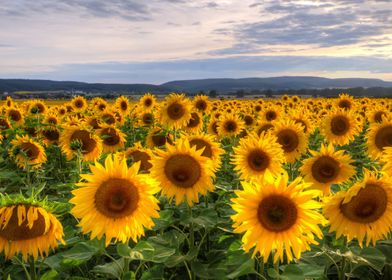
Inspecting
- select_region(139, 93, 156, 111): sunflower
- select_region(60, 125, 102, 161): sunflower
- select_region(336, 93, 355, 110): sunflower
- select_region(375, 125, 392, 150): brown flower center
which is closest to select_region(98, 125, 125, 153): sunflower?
select_region(60, 125, 102, 161): sunflower

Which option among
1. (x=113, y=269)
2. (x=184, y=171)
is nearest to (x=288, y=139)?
(x=184, y=171)

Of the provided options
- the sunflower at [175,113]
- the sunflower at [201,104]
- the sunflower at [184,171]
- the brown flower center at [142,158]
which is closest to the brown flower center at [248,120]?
the sunflower at [201,104]

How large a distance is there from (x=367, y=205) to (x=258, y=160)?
259 cm

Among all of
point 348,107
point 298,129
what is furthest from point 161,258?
point 348,107

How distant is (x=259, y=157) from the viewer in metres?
6.84

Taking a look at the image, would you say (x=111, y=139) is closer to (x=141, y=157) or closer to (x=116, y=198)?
(x=141, y=157)

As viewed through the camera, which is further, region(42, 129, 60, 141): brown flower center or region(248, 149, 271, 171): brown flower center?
region(42, 129, 60, 141): brown flower center

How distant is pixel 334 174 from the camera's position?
21.7ft

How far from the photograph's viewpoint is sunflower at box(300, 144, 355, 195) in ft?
21.4

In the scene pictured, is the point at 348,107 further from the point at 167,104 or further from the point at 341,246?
the point at 341,246

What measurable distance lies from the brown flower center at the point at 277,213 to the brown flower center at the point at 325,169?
114 inches

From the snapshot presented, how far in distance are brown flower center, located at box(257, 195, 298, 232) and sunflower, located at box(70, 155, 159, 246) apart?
103cm

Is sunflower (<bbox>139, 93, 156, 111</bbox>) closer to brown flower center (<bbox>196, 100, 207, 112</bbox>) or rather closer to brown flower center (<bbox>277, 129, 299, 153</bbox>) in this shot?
brown flower center (<bbox>196, 100, 207, 112</bbox>)

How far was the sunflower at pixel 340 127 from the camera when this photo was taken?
35.9ft
